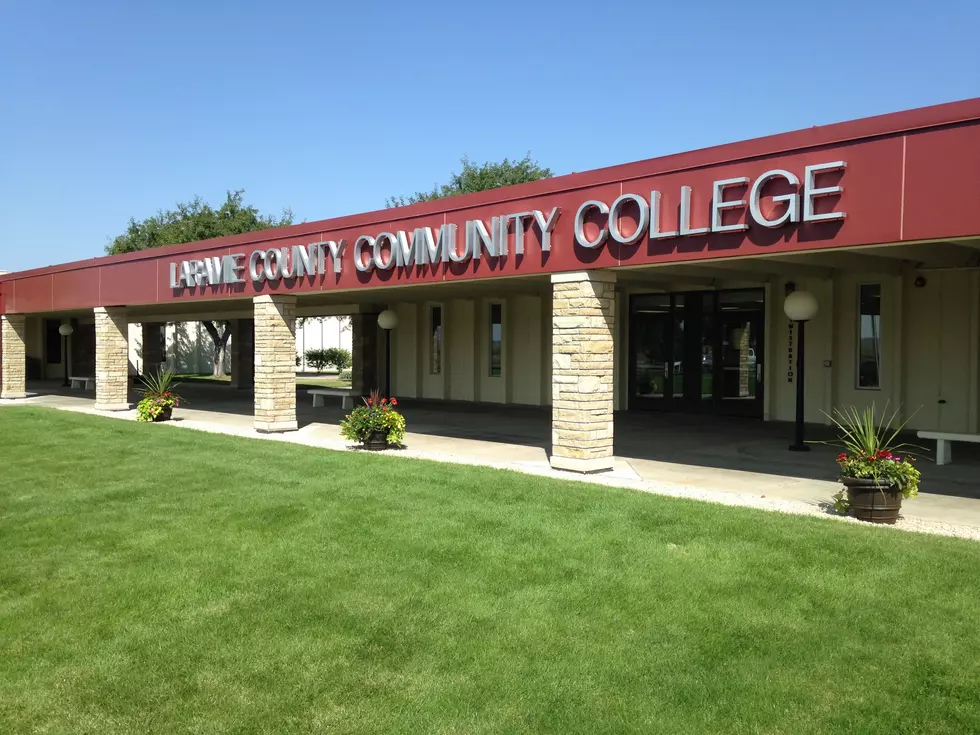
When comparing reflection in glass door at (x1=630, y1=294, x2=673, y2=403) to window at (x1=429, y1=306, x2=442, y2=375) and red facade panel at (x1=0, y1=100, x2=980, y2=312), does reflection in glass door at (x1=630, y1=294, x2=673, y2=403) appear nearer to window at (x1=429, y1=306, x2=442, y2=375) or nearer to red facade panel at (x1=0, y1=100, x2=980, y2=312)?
window at (x1=429, y1=306, x2=442, y2=375)

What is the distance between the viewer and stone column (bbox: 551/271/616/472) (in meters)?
10.2

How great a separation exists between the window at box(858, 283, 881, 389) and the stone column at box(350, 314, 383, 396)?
13.6m

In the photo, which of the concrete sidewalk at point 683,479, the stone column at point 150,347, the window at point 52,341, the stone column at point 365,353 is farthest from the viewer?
the window at point 52,341

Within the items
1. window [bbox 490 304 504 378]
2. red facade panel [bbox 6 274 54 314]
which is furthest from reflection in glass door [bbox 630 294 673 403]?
red facade panel [bbox 6 274 54 314]

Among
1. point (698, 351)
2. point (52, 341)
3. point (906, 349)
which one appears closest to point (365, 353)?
point (698, 351)

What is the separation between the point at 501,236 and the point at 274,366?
6153mm

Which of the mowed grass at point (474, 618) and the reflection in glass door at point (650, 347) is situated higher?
the reflection in glass door at point (650, 347)

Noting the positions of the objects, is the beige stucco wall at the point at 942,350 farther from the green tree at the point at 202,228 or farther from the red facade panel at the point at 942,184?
the green tree at the point at 202,228

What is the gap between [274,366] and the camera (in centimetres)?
1511

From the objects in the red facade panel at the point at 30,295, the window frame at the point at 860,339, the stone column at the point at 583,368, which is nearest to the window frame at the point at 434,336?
the red facade panel at the point at 30,295

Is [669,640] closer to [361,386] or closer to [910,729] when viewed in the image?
[910,729]

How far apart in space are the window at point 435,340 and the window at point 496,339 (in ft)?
6.95

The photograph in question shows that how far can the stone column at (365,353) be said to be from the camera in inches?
941

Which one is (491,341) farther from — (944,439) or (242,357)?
(944,439)
